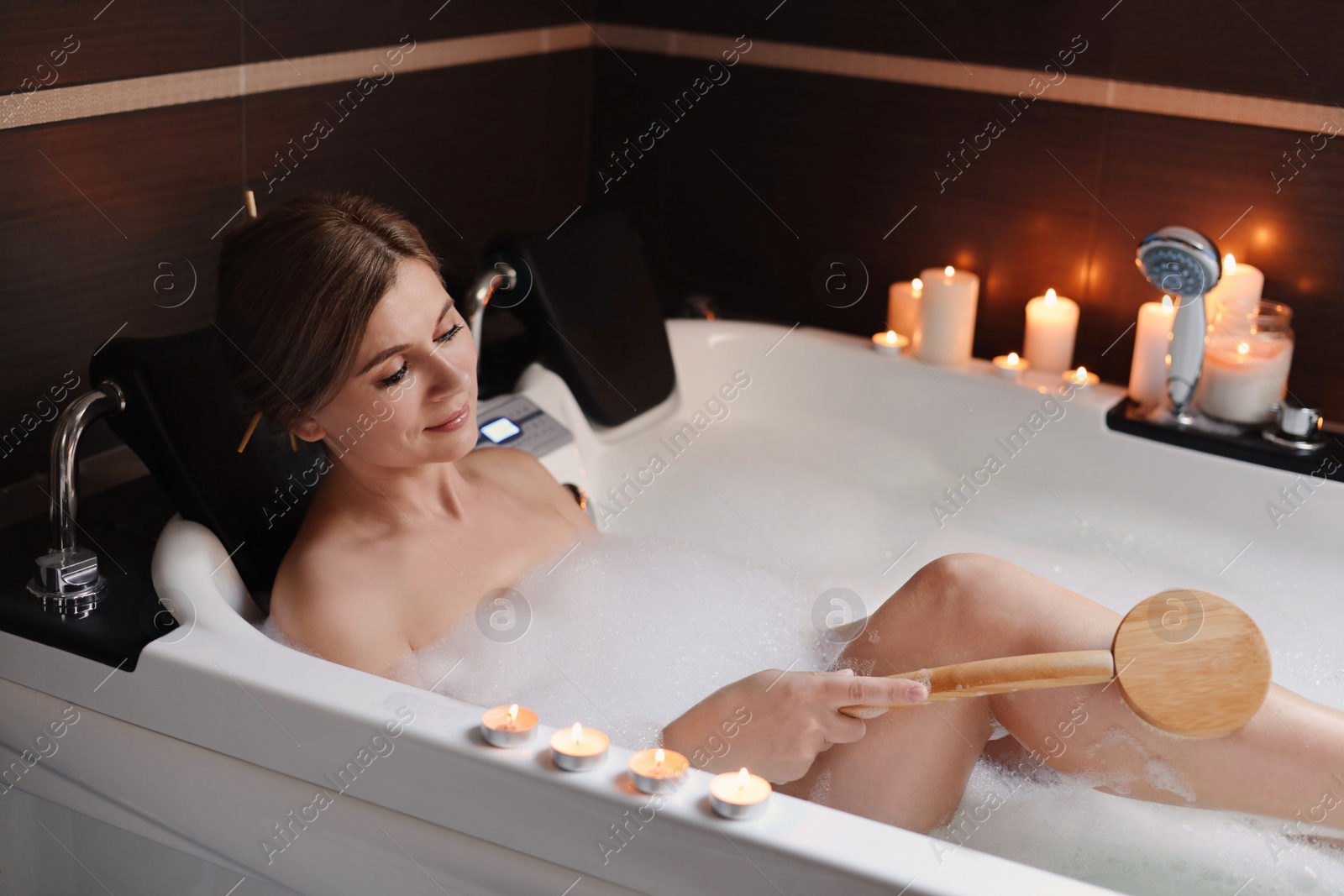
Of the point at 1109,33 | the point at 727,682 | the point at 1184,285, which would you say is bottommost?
the point at 727,682

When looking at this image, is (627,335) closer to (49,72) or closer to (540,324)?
(540,324)

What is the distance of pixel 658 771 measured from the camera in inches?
47.0

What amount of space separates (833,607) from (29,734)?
989mm

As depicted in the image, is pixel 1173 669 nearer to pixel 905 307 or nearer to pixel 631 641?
pixel 631 641

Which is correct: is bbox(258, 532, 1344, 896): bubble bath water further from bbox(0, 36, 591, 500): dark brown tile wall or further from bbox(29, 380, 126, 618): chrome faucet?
bbox(0, 36, 591, 500): dark brown tile wall

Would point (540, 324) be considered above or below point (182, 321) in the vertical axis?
below

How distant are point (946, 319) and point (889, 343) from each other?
4.4 inches

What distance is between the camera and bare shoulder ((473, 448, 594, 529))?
172 cm

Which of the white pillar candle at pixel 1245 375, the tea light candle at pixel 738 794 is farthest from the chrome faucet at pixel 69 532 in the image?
the white pillar candle at pixel 1245 375

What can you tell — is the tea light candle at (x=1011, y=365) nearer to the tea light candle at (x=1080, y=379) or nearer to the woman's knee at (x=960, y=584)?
the tea light candle at (x=1080, y=379)

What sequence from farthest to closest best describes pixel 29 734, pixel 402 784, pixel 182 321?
1. pixel 182 321
2. pixel 29 734
3. pixel 402 784

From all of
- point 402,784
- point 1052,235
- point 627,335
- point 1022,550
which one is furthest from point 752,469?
point 402,784

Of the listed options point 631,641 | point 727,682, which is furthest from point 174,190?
point 727,682

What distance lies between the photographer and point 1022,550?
2.11 meters
